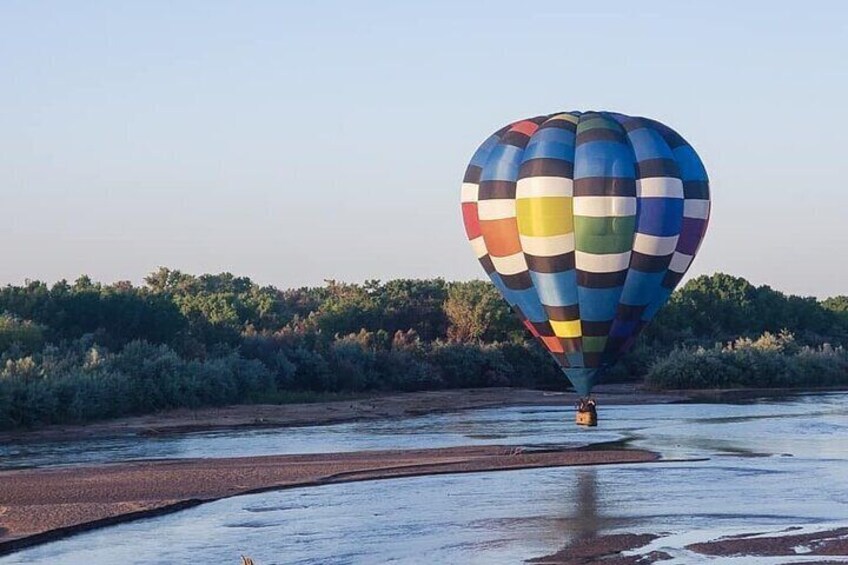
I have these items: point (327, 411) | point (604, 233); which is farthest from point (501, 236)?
point (327, 411)

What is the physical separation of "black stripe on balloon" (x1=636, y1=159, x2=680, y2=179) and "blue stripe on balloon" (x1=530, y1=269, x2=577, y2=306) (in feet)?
8.15

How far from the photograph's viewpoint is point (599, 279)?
1223 inches

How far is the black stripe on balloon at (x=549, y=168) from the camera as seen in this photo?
102ft

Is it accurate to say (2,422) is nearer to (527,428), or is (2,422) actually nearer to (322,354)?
(527,428)

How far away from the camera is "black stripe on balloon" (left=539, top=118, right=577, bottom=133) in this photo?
3200 cm

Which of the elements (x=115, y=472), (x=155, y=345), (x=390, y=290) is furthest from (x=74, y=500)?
(x=390, y=290)

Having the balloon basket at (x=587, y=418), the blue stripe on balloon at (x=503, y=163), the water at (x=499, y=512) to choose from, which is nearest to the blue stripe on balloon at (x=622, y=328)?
the balloon basket at (x=587, y=418)

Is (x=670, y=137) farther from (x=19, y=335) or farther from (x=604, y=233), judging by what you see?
(x=19, y=335)

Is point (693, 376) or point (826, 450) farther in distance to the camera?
point (693, 376)

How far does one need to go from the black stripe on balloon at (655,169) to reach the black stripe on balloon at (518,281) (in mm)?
3193

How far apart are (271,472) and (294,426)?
1464cm

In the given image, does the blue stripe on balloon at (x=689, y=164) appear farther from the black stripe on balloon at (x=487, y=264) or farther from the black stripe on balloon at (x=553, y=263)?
the black stripe on balloon at (x=487, y=264)

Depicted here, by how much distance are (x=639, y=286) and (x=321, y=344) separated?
101 ft

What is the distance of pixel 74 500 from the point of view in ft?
80.5
